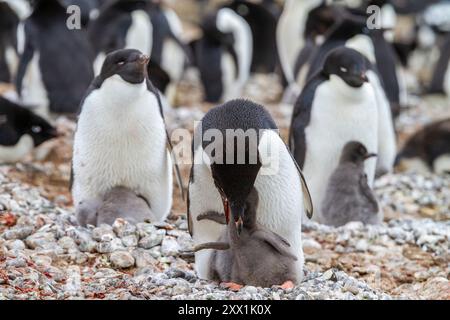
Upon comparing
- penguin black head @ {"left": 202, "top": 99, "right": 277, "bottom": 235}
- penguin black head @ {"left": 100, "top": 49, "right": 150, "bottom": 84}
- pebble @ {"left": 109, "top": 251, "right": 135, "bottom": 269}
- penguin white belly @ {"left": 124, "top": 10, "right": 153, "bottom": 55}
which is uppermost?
penguin white belly @ {"left": 124, "top": 10, "right": 153, "bottom": 55}

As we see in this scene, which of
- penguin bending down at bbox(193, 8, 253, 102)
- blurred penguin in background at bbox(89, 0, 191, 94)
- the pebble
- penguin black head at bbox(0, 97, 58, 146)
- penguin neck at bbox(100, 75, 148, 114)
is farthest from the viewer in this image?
penguin bending down at bbox(193, 8, 253, 102)

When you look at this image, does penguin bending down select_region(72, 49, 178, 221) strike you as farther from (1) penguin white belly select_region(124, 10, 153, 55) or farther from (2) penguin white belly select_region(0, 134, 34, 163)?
(1) penguin white belly select_region(124, 10, 153, 55)

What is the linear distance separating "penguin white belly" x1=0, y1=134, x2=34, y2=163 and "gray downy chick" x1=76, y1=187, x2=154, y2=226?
2.03m

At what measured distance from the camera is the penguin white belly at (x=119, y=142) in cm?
561

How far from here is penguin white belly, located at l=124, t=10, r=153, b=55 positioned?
33.3 ft

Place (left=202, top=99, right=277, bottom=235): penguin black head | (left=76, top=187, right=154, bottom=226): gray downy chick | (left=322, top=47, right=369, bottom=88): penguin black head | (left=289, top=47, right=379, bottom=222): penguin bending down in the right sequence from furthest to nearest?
(left=289, top=47, right=379, bottom=222): penguin bending down
(left=322, top=47, right=369, bottom=88): penguin black head
(left=76, top=187, right=154, bottom=226): gray downy chick
(left=202, top=99, right=277, bottom=235): penguin black head

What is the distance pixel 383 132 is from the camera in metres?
7.82

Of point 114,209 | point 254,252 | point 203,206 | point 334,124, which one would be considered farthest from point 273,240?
point 334,124

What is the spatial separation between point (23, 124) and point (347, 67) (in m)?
2.72

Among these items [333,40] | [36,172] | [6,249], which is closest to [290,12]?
[333,40]

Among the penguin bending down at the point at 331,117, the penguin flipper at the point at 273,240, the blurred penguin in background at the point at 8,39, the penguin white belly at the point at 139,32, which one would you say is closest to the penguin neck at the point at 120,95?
the penguin bending down at the point at 331,117

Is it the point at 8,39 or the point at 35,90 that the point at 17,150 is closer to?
the point at 35,90

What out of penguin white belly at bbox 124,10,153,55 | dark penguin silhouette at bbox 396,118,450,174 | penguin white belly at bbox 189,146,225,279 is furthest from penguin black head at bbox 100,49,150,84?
penguin white belly at bbox 124,10,153,55

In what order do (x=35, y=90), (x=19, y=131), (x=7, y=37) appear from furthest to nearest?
(x=7, y=37) < (x=35, y=90) < (x=19, y=131)
